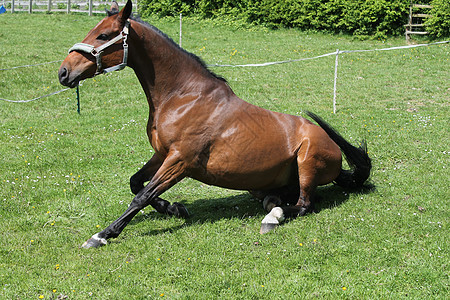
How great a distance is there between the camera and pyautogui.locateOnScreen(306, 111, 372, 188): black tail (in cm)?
676

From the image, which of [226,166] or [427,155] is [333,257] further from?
[427,155]

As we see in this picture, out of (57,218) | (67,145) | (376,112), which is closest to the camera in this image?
(57,218)

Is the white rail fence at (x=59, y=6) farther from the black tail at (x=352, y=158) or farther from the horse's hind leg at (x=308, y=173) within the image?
the horse's hind leg at (x=308, y=173)

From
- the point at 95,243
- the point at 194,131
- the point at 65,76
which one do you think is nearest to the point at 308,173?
the point at 194,131

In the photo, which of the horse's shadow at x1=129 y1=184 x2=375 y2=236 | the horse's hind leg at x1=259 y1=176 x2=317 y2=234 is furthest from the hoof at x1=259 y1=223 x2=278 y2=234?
the horse's shadow at x1=129 y1=184 x2=375 y2=236

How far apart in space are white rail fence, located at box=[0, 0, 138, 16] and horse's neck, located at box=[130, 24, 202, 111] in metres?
28.1

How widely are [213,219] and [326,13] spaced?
63.0 ft

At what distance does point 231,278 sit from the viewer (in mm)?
4691

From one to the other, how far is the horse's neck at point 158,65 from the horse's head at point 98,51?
21 cm

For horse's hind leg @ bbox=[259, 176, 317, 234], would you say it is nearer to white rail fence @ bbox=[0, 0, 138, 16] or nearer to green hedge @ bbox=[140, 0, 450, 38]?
green hedge @ bbox=[140, 0, 450, 38]

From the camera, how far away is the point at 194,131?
5625mm

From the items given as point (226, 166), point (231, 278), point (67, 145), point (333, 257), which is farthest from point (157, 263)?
point (67, 145)

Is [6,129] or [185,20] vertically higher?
[185,20]

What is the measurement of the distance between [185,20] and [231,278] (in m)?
23.9
